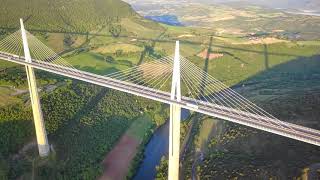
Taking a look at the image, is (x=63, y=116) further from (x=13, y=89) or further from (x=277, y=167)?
(x=277, y=167)

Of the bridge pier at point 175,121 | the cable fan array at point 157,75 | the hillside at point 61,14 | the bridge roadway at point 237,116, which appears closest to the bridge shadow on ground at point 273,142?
the cable fan array at point 157,75

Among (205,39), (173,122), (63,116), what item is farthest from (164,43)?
(173,122)

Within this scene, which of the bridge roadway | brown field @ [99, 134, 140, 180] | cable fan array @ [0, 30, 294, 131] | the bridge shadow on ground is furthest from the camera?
cable fan array @ [0, 30, 294, 131]

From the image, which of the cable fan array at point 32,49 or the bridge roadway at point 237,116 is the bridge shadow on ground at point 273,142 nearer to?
the bridge roadway at point 237,116

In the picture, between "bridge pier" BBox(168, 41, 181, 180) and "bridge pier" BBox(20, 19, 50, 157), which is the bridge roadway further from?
"bridge pier" BBox(20, 19, 50, 157)

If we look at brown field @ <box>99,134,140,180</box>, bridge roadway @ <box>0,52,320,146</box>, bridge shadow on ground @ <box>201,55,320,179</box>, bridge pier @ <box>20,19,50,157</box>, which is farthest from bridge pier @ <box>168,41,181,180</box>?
bridge pier @ <box>20,19,50,157</box>

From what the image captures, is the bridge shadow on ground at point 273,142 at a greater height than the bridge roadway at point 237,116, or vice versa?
the bridge roadway at point 237,116

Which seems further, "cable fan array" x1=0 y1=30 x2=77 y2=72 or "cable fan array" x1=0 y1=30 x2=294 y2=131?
"cable fan array" x1=0 y1=30 x2=77 y2=72
